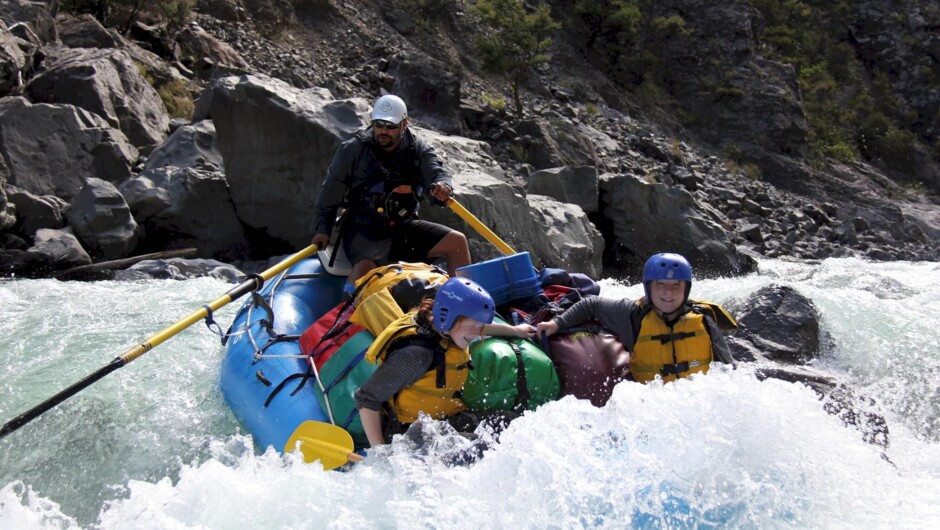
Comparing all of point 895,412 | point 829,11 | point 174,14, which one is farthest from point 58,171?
point 829,11

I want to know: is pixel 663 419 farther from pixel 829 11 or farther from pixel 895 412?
pixel 829 11

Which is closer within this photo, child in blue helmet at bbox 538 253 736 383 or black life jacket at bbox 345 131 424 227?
child in blue helmet at bbox 538 253 736 383

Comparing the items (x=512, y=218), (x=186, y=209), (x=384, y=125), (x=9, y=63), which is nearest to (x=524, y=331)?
(x=384, y=125)

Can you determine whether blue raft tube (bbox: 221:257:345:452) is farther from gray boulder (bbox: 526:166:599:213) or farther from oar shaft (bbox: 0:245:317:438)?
gray boulder (bbox: 526:166:599:213)

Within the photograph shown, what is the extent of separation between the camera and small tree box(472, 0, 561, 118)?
56.9 feet

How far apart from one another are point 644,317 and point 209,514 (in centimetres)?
231

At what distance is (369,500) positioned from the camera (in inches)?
130

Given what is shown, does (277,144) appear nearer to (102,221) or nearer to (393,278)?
(102,221)

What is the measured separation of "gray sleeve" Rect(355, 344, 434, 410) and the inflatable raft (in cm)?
33

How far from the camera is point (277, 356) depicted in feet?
15.1

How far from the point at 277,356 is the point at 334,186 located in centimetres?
143

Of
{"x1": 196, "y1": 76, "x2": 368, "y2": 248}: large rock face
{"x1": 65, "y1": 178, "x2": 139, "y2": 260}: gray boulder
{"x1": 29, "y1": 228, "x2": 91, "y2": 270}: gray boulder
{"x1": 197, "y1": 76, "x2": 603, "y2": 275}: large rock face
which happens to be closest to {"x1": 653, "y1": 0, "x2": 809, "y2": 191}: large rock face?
{"x1": 197, "y1": 76, "x2": 603, "y2": 275}: large rock face

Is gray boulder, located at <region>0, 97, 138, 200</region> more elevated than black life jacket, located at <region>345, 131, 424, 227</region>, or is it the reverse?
black life jacket, located at <region>345, 131, 424, 227</region>

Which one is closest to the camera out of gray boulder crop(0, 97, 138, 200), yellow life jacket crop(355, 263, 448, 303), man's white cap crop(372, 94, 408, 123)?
yellow life jacket crop(355, 263, 448, 303)
